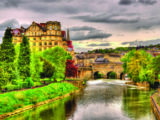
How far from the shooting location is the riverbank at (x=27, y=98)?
38312mm

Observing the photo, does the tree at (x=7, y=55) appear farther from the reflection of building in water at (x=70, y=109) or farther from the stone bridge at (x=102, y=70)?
the stone bridge at (x=102, y=70)

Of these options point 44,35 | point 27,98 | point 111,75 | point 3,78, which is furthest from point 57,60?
point 111,75

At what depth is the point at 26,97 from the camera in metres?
45.2

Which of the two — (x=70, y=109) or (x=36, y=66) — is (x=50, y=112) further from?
(x=36, y=66)

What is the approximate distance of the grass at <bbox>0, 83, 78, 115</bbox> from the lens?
126 feet

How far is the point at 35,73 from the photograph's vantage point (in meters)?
60.9

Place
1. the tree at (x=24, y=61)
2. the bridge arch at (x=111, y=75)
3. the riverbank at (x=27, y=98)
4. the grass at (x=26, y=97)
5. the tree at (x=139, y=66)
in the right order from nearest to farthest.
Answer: the riverbank at (x=27, y=98) → the grass at (x=26, y=97) → the tree at (x=24, y=61) → the tree at (x=139, y=66) → the bridge arch at (x=111, y=75)

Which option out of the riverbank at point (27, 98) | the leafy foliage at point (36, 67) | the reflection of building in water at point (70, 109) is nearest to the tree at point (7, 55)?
the riverbank at point (27, 98)

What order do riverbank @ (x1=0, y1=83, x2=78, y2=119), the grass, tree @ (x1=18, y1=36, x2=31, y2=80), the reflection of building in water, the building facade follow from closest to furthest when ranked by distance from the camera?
riverbank @ (x1=0, y1=83, x2=78, y2=119) < the grass < the reflection of building in water < tree @ (x1=18, y1=36, x2=31, y2=80) < the building facade

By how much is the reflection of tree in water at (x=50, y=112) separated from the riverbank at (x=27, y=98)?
1298 mm

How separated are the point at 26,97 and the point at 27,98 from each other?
1.08 feet

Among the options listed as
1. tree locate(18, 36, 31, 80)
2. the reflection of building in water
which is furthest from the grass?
the reflection of building in water

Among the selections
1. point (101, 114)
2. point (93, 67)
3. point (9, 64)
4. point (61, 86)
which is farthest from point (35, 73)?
point (93, 67)

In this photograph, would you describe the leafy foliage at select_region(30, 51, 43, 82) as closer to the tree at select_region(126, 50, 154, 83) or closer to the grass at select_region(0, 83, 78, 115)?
the grass at select_region(0, 83, 78, 115)
